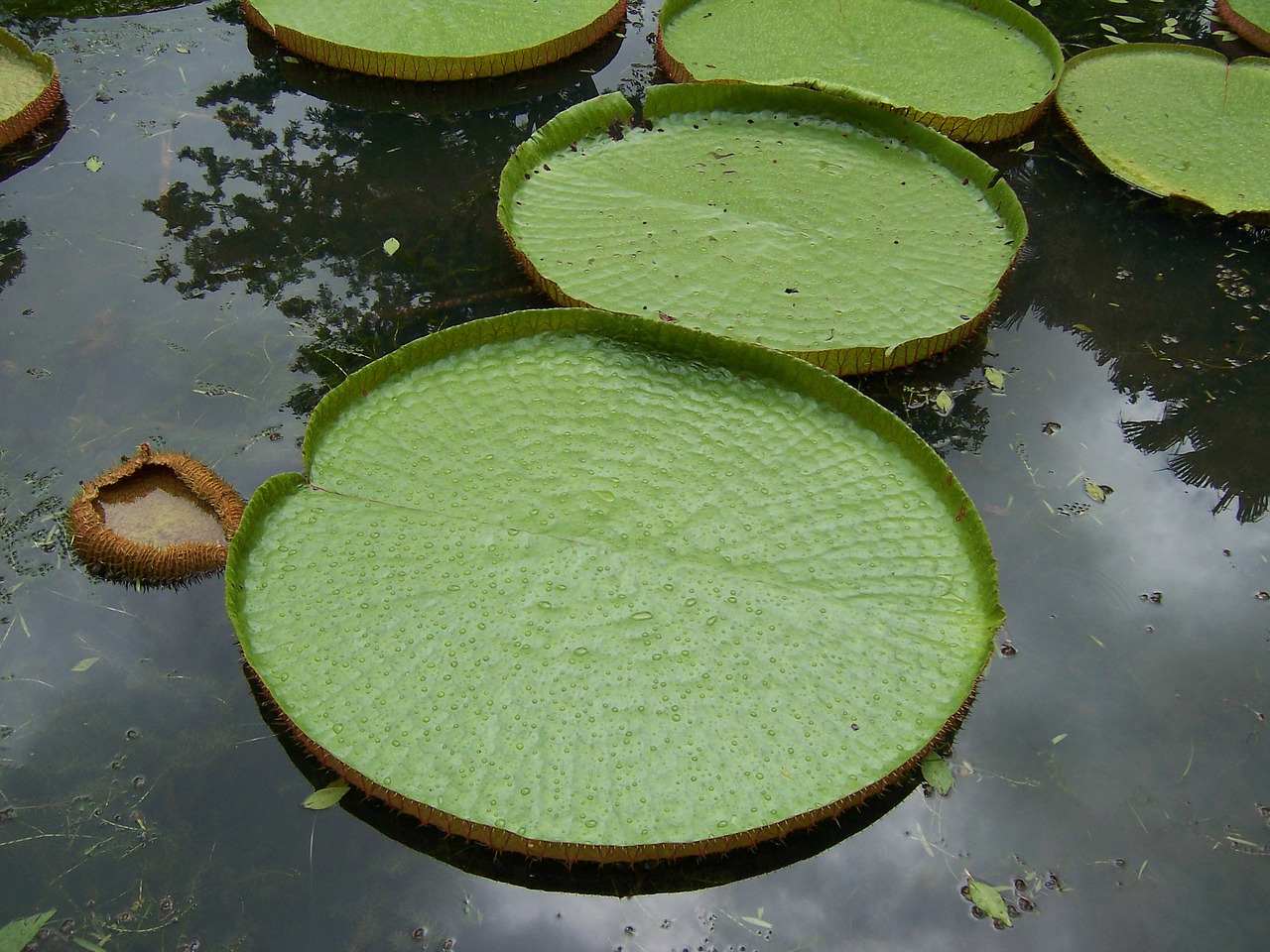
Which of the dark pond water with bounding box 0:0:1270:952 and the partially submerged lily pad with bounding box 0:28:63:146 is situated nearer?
the dark pond water with bounding box 0:0:1270:952

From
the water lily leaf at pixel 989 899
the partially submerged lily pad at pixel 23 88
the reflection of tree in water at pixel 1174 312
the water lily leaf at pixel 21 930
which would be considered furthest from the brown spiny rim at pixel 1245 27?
the water lily leaf at pixel 21 930

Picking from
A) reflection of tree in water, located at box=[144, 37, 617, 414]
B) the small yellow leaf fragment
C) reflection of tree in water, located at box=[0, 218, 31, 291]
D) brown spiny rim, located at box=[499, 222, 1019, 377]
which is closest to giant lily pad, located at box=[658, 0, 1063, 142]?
reflection of tree in water, located at box=[144, 37, 617, 414]

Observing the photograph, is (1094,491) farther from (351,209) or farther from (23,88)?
(23,88)

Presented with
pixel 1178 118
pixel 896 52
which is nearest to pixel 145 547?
pixel 896 52

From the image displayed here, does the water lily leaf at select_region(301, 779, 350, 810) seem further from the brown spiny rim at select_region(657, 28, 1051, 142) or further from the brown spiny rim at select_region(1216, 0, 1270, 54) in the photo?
the brown spiny rim at select_region(1216, 0, 1270, 54)

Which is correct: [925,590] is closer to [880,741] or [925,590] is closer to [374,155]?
[880,741]
